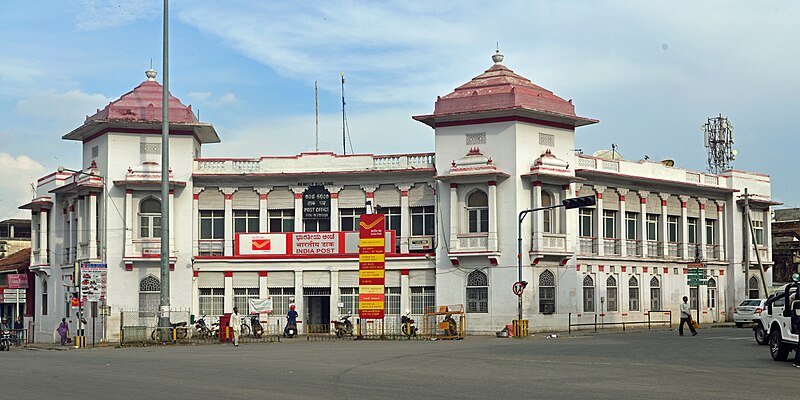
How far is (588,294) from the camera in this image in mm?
50062

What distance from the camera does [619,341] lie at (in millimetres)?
36781

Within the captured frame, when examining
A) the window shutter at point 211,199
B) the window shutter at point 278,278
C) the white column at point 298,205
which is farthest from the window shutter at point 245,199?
the window shutter at point 278,278

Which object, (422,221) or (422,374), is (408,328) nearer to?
(422,221)

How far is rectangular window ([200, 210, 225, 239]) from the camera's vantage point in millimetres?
50438

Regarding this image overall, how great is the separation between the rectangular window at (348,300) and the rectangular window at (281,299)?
96.7 inches

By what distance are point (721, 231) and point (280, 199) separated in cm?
2513

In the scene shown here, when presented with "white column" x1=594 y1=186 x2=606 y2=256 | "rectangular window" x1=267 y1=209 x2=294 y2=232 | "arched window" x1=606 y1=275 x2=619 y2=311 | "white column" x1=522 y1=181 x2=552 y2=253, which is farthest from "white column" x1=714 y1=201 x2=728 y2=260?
"rectangular window" x1=267 y1=209 x2=294 y2=232

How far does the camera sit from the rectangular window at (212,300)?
49.8 metres

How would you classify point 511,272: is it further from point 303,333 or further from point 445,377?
point 445,377

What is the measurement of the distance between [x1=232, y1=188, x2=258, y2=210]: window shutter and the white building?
59 millimetres

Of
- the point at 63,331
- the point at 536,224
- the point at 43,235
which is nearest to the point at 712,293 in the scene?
the point at 536,224

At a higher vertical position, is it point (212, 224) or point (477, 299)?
point (212, 224)

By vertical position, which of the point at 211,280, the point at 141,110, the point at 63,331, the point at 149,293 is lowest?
the point at 63,331

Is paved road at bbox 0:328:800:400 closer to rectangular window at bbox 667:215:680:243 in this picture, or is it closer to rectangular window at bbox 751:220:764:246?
rectangular window at bbox 667:215:680:243
